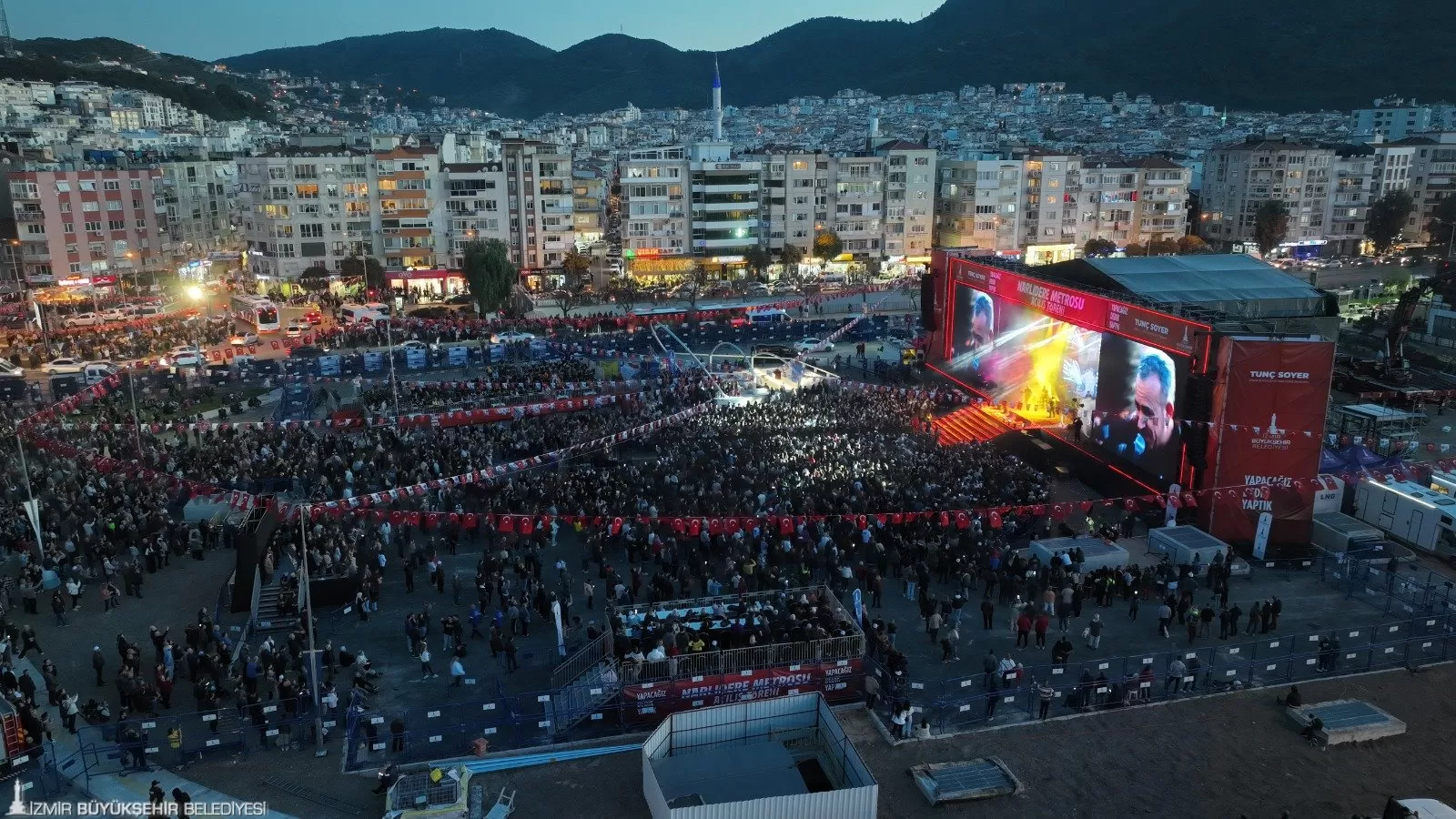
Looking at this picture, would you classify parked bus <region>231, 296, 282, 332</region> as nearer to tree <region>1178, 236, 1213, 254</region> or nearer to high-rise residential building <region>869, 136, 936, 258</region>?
high-rise residential building <region>869, 136, 936, 258</region>

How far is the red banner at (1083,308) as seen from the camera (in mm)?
25219

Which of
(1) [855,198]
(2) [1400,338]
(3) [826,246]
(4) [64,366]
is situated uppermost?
(1) [855,198]

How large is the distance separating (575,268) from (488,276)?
Result: 42.4 ft

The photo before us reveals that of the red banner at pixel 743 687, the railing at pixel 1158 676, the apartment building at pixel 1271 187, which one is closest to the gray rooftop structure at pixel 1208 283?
the railing at pixel 1158 676

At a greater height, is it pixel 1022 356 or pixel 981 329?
pixel 981 329

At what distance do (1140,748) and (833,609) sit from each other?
514 centimetres

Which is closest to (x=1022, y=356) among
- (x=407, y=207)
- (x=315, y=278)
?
(x=407, y=207)

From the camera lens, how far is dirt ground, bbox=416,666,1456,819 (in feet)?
45.4

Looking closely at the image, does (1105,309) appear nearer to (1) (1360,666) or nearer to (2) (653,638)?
(1) (1360,666)

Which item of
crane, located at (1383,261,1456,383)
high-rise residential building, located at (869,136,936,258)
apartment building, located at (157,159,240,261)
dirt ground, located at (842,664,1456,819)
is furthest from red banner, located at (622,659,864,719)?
apartment building, located at (157,159,240,261)

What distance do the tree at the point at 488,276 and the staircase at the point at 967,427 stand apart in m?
29.6

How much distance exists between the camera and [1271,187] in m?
82.6

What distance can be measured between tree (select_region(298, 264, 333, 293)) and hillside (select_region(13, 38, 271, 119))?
94876 mm

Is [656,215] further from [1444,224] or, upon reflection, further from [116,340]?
[1444,224]
